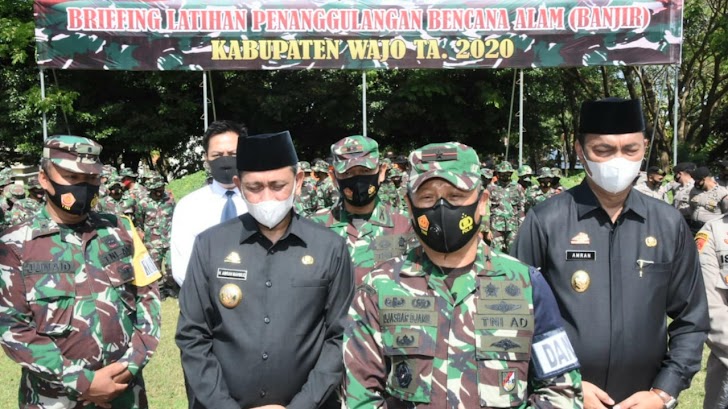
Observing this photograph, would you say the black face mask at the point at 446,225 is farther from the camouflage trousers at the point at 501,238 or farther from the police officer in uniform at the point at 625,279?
the camouflage trousers at the point at 501,238

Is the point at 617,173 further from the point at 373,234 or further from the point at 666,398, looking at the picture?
the point at 373,234

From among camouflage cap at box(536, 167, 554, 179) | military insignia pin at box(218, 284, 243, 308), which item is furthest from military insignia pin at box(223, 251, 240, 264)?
camouflage cap at box(536, 167, 554, 179)

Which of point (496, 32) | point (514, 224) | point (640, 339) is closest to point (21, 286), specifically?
point (640, 339)

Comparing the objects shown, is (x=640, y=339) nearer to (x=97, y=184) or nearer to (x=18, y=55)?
(x=97, y=184)

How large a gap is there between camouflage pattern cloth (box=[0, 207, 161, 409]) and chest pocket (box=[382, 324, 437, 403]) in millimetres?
1880

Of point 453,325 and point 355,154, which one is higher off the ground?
point 355,154

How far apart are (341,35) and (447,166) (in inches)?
528

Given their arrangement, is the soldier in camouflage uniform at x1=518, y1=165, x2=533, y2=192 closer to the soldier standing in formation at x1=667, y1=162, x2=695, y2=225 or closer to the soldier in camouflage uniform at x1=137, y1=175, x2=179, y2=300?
the soldier standing in formation at x1=667, y1=162, x2=695, y2=225

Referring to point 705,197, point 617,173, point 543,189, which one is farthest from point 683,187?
point 617,173

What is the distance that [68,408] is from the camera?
3.62 metres

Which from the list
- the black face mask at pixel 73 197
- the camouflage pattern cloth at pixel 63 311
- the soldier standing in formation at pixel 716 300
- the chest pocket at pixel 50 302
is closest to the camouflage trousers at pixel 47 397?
the camouflage pattern cloth at pixel 63 311

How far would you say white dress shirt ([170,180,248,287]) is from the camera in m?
4.21

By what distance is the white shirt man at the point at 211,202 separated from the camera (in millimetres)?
4227

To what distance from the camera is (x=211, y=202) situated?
4324 millimetres
